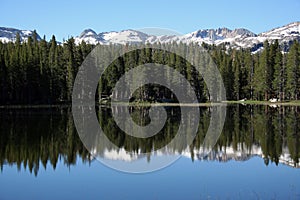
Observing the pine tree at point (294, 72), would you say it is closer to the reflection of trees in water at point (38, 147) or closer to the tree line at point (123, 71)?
the tree line at point (123, 71)

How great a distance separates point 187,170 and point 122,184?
410cm

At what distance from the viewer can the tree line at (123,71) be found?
282 ft

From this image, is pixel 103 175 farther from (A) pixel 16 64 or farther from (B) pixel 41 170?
(A) pixel 16 64

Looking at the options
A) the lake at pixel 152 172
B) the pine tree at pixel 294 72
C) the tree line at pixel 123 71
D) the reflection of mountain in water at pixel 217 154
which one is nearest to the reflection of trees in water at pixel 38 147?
the lake at pixel 152 172

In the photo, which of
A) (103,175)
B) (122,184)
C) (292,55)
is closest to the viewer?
(122,184)

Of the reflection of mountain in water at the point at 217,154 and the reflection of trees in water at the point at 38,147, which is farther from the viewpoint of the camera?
the reflection of mountain in water at the point at 217,154

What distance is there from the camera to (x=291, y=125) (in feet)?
128

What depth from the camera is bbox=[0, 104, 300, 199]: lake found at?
16.0 meters

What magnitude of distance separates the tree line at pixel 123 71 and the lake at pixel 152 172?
180 feet

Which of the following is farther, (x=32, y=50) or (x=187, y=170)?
(x=32, y=50)

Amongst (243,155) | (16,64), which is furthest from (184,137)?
(16,64)

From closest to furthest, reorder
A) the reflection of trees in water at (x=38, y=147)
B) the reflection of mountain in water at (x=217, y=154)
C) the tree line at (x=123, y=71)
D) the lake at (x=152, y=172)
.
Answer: the lake at (x=152, y=172) → the reflection of trees in water at (x=38, y=147) → the reflection of mountain in water at (x=217, y=154) → the tree line at (x=123, y=71)

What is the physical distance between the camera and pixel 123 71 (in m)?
111

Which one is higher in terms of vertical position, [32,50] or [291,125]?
[32,50]
